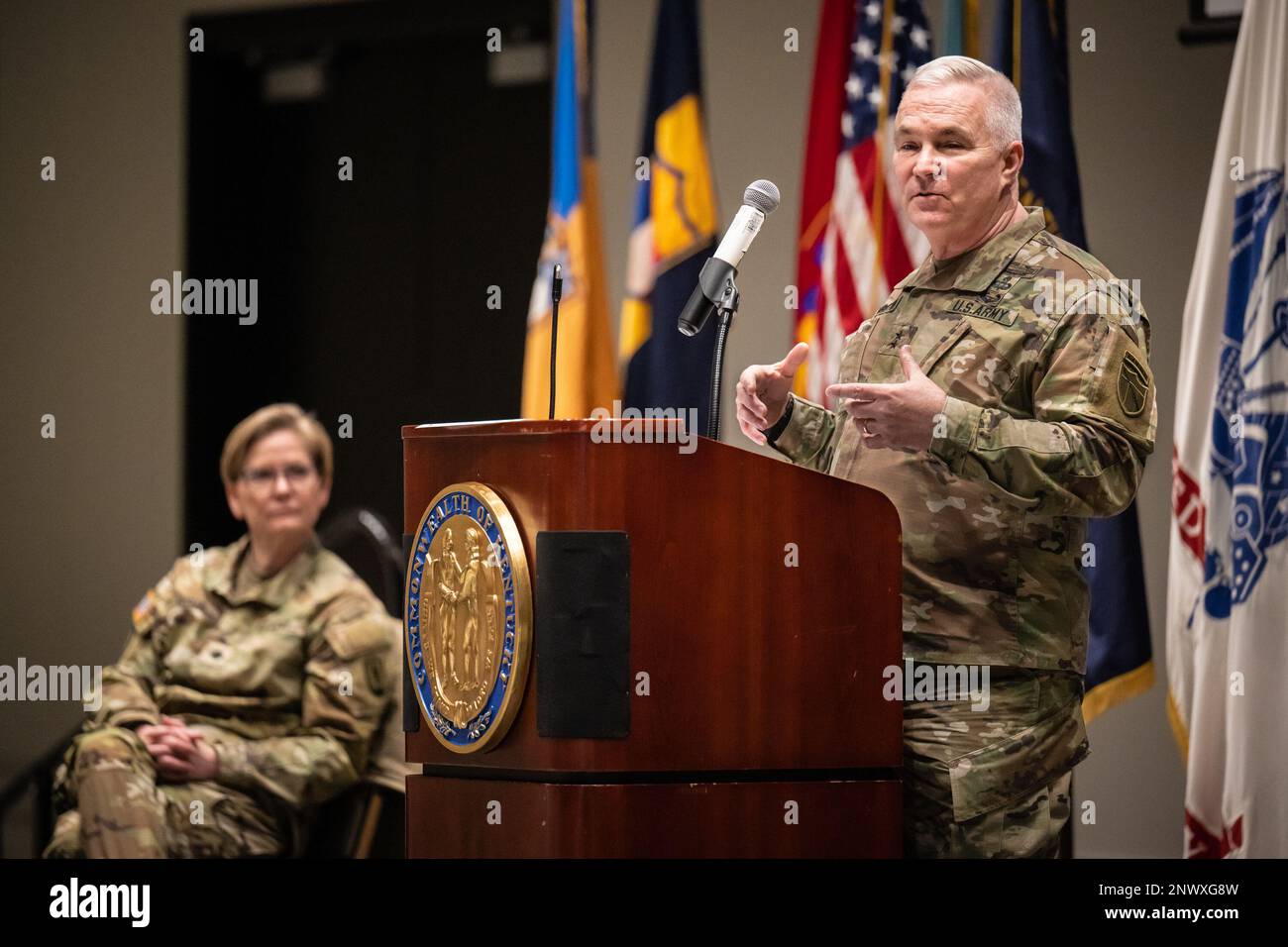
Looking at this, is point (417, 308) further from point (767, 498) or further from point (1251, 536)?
point (767, 498)

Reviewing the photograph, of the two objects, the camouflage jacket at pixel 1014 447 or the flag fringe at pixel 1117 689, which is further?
the flag fringe at pixel 1117 689

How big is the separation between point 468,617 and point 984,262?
0.81 metres

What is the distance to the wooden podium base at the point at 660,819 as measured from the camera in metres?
1.48

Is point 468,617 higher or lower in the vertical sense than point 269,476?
lower

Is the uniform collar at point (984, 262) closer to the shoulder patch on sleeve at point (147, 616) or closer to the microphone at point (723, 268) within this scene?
the microphone at point (723, 268)

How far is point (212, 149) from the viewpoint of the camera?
16.0 ft

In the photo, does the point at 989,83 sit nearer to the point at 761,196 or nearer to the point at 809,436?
the point at 761,196

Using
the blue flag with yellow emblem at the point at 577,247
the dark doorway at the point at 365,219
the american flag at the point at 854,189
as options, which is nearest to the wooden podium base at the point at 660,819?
Answer: the american flag at the point at 854,189

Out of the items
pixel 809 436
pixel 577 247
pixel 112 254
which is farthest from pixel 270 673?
pixel 112 254

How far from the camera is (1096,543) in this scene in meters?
3.27

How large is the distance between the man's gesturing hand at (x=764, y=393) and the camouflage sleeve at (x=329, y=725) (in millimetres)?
1426

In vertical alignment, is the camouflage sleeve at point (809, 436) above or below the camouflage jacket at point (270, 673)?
above

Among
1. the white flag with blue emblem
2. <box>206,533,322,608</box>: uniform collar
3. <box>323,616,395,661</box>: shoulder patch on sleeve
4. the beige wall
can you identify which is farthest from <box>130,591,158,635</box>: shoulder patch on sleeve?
the white flag with blue emblem

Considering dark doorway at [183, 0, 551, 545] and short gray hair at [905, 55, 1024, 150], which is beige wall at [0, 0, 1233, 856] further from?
short gray hair at [905, 55, 1024, 150]
